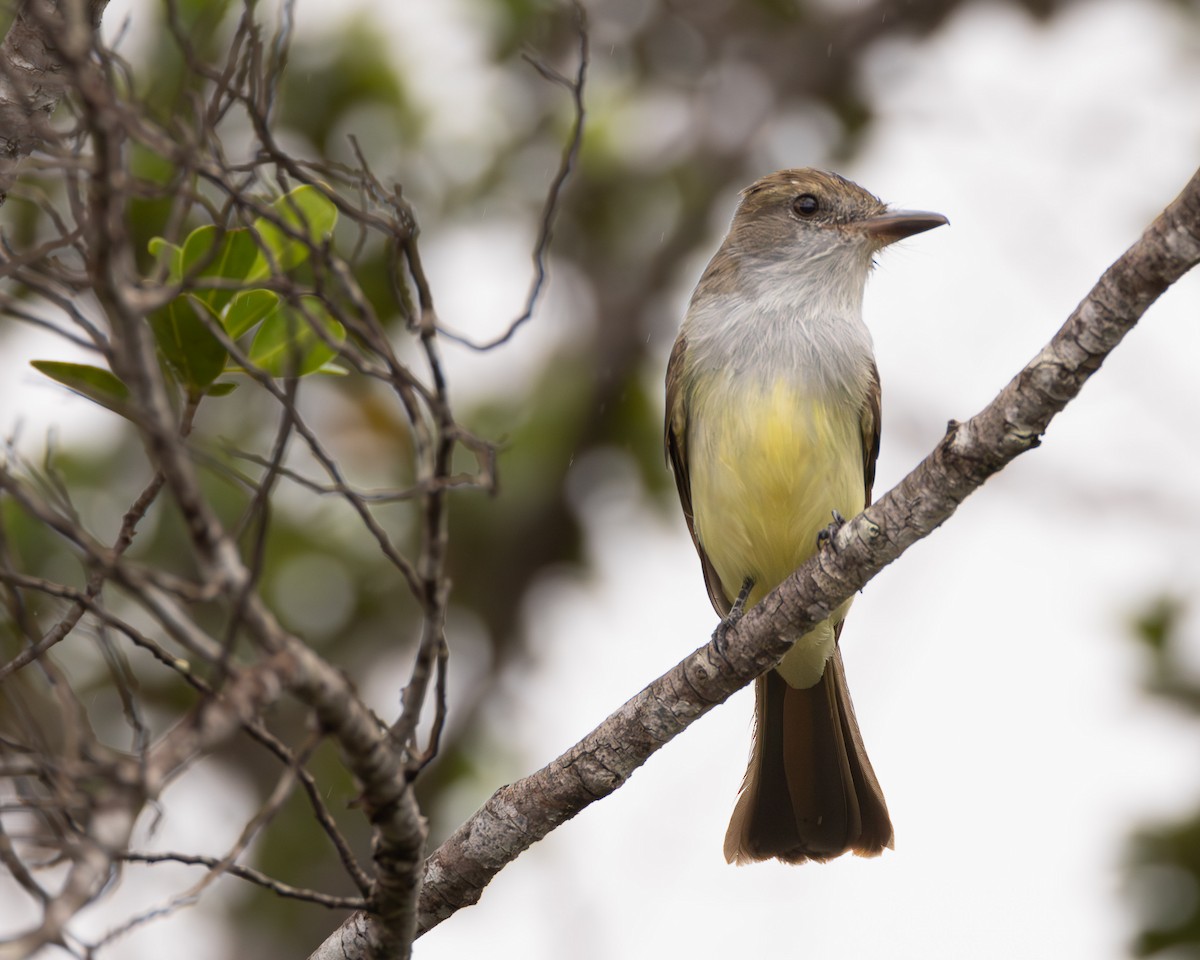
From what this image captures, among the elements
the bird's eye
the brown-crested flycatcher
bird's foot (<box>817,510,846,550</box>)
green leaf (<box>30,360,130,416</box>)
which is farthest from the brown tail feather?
green leaf (<box>30,360,130,416</box>)

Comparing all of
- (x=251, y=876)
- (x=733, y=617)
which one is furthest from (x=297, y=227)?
(x=733, y=617)

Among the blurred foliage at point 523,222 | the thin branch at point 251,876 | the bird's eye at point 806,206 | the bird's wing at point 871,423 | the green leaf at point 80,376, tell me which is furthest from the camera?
the blurred foliage at point 523,222

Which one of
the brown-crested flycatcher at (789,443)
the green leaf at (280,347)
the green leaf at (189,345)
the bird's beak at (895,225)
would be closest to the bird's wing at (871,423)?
the brown-crested flycatcher at (789,443)

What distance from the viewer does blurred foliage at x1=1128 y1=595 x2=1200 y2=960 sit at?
5.05m

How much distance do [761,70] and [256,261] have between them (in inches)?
248

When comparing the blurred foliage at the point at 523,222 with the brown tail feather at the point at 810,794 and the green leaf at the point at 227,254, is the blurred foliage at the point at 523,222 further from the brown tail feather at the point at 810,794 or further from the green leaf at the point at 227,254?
the green leaf at the point at 227,254

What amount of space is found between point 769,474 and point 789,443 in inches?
4.6

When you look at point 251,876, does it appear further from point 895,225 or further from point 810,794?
point 895,225

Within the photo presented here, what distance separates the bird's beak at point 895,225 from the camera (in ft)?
16.6

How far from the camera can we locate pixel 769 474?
177 inches

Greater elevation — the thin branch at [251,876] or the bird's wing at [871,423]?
the bird's wing at [871,423]

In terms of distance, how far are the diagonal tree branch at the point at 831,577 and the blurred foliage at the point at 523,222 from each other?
2502 mm

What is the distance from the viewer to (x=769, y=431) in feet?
14.9

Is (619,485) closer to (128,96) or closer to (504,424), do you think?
(504,424)
